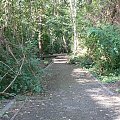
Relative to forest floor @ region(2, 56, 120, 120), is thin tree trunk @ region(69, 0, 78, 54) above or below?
above

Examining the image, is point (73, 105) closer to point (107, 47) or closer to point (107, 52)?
point (107, 47)

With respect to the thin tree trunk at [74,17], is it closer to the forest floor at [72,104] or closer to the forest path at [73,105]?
the forest floor at [72,104]

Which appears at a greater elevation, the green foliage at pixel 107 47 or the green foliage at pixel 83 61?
the green foliage at pixel 107 47

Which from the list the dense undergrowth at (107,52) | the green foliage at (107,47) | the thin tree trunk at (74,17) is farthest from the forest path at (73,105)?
the thin tree trunk at (74,17)

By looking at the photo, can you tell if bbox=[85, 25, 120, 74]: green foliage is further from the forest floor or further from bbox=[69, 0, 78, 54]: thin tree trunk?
bbox=[69, 0, 78, 54]: thin tree trunk

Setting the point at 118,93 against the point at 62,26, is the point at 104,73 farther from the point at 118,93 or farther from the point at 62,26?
the point at 62,26

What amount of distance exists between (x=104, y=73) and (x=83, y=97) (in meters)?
5.69

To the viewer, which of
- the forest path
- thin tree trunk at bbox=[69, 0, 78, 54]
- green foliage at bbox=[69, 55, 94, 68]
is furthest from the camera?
thin tree trunk at bbox=[69, 0, 78, 54]

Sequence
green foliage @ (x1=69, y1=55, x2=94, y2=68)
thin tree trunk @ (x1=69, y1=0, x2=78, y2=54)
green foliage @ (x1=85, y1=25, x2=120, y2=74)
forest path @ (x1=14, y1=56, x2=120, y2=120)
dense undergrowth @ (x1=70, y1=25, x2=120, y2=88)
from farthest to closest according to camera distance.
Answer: thin tree trunk @ (x1=69, y1=0, x2=78, y2=54), green foliage @ (x1=69, y1=55, x2=94, y2=68), green foliage @ (x1=85, y1=25, x2=120, y2=74), dense undergrowth @ (x1=70, y1=25, x2=120, y2=88), forest path @ (x1=14, y1=56, x2=120, y2=120)

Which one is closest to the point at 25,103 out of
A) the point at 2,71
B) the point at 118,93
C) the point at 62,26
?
the point at 2,71

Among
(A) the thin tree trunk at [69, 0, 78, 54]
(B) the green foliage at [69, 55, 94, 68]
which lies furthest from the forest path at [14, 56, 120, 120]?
(A) the thin tree trunk at [69, 0, 78, 54]

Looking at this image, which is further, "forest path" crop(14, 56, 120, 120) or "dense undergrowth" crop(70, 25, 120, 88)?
"dense undergrowth" crop(70, 25, 120, 88)

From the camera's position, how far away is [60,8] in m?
30.2

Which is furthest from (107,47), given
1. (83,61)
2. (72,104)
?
(72,104)
